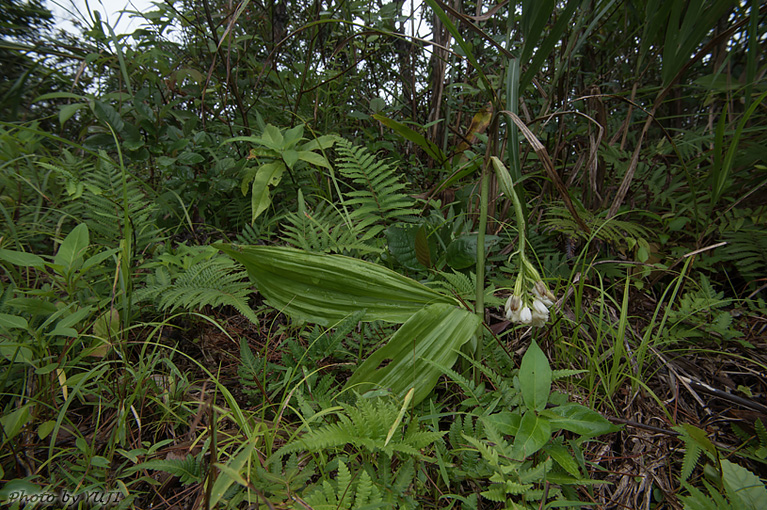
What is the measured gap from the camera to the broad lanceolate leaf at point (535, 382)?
0.69 metres

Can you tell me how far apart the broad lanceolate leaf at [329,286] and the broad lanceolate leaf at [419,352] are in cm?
8

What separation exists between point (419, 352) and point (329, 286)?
0.32 metres

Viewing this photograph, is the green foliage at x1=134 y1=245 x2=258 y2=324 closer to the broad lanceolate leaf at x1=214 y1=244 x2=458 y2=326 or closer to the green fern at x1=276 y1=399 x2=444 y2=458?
the broad lanceolate leaf at x1=214 y1=244 x2=458 y2=326

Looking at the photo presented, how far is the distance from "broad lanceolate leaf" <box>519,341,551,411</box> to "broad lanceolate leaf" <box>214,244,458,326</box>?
25cm

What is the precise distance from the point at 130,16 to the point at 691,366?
2742mm

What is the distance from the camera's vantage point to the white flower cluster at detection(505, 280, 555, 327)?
74 cm

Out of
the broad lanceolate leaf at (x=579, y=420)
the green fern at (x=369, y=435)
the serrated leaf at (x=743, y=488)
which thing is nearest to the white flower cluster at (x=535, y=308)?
the broad lanceolate leaf at (x=579, y=420)

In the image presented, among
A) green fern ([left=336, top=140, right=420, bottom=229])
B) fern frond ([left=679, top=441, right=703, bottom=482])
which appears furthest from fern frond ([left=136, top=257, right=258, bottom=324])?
fern frond ([left=679, top=441, right=703, bottom=482])

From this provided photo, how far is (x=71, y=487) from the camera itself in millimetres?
707

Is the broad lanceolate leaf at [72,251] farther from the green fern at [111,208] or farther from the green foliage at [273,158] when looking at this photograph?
the green foliage at [273,158]

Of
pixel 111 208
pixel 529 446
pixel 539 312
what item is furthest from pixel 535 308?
pixel 111 208

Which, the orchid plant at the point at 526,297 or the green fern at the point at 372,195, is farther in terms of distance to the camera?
the green fern at the point at 372,195

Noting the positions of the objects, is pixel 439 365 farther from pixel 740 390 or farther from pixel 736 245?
pixel 736 245

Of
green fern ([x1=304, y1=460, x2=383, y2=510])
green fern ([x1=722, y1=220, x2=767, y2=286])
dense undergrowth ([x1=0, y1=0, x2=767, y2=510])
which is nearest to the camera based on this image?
green fern ([x1=304, y1=460, x2=383, y2=510])
